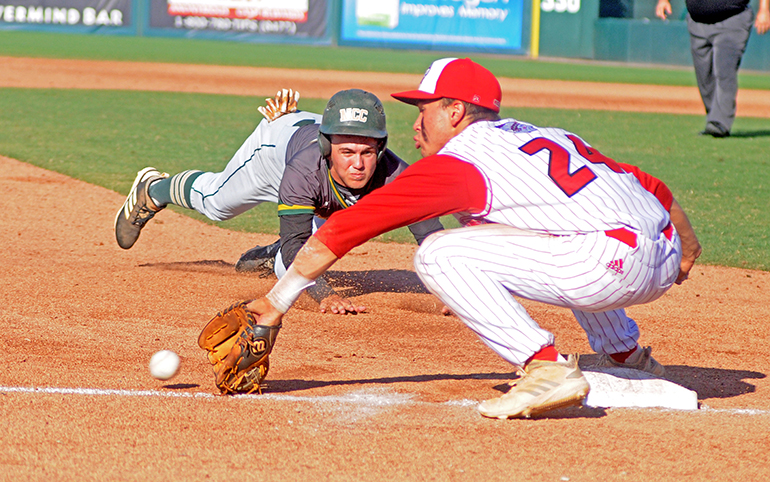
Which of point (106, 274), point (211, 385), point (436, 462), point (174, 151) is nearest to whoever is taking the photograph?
point (436, 462)

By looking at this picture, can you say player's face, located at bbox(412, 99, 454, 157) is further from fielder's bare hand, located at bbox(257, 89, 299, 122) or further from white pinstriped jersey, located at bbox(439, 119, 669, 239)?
fielder's bare hand, located at bbox(257, 89, 299, 122)

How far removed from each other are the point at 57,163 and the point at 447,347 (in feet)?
18.1

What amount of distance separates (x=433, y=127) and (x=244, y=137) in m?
7.71

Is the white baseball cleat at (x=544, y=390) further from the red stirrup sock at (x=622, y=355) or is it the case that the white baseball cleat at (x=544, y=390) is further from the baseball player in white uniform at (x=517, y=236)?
the red stirrup sock at (x=622, y=355)

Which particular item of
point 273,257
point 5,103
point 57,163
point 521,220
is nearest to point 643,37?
point 5,103

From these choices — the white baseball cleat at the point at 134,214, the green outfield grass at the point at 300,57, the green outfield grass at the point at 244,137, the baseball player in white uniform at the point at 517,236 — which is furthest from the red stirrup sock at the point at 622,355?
the green outfield grass at the point at 300,57

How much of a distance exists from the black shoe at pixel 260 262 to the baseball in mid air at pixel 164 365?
76.8 inches

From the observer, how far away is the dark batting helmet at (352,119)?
360 centimetres

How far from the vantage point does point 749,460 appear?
8.13ft

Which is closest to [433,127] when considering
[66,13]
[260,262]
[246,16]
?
[260,262]

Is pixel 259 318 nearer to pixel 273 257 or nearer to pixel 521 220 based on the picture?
pixel 521 220

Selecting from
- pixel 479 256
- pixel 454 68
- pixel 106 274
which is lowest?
pixel 106 274

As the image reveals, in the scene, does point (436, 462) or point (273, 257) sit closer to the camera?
point (436, 462)

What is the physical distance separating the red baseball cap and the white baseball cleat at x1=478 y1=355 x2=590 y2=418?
81 cm
